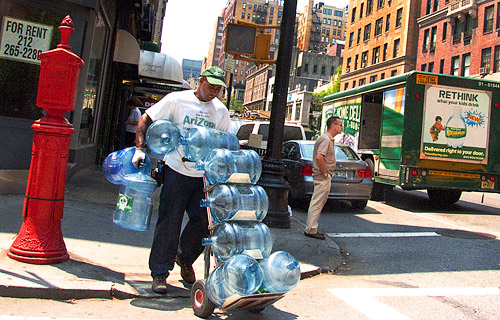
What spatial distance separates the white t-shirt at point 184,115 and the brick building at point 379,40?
171ft

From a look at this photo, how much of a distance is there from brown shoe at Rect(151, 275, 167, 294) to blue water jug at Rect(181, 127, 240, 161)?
3.62 feet

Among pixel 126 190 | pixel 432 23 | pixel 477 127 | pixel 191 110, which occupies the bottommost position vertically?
pixel 126 190

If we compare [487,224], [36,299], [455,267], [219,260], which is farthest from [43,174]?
[487,224]

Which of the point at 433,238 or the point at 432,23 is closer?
the point at 433,238

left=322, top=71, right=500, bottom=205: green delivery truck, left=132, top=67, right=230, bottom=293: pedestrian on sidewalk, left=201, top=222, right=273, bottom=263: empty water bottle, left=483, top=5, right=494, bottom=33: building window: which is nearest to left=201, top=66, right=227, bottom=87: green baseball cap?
left=132, top=67, right=230, bottom=293: pedestrian on sidewalk

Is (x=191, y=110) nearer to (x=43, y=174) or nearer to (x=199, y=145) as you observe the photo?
(x=199, y=145)

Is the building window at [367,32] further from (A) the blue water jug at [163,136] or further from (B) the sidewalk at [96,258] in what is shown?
(A) the blue water jug at [163,136]

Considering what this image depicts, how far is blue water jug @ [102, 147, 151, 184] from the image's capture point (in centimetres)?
444

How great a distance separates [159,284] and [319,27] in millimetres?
144644

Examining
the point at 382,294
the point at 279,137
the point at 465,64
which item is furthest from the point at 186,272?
the point at 465,64

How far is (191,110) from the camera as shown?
14.7ft

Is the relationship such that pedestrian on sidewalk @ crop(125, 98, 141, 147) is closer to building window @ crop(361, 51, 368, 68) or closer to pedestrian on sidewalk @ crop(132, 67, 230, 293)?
pedestrian on sidewalk @ crop(132, 67, 230, 293)

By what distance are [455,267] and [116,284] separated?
4413 millimetres

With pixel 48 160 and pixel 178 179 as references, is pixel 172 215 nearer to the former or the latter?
pixel 178 179
